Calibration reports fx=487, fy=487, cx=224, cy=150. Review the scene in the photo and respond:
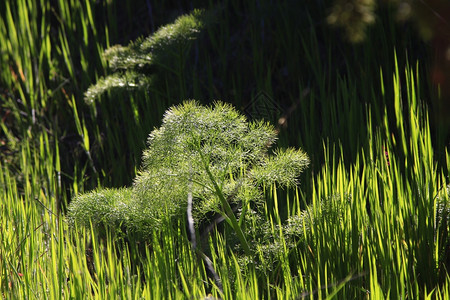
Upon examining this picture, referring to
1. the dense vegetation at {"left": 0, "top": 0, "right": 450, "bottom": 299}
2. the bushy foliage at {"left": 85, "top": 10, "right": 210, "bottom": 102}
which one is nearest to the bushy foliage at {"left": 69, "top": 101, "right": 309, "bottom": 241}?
the dense vegetation at {"left": 0, "top": 0, "right": 450, "bottom": 299}

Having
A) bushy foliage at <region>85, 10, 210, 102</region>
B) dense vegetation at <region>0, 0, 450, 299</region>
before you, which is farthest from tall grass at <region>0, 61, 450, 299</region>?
bushy foliage at <region>85, 10, 210, 102</region>

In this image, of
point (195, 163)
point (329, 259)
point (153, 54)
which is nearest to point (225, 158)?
point (195, 163)

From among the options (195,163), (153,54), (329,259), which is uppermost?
(153,54)

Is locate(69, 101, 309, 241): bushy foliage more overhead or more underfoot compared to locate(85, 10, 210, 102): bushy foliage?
more underfoot

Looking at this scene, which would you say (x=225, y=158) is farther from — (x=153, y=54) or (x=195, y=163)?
(x=153, y=54)

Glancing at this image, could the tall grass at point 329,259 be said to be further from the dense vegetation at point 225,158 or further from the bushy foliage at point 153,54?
the bushy foliage at point 153,54

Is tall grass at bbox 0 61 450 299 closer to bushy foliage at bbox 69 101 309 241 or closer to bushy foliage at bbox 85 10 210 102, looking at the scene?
bushy foliage at bbox 69 101 309 241

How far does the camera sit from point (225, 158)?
1.36m

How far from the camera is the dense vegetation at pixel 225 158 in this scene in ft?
4.36

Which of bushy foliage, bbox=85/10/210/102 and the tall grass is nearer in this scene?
the tall grass

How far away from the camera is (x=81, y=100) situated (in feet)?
8.73

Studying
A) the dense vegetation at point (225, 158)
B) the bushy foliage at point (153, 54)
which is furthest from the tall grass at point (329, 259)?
the bushy foliage at point (153, 54)

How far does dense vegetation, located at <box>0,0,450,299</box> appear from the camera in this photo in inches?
52.4

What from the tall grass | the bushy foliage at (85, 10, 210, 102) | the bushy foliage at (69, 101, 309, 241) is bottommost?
the tall grass
